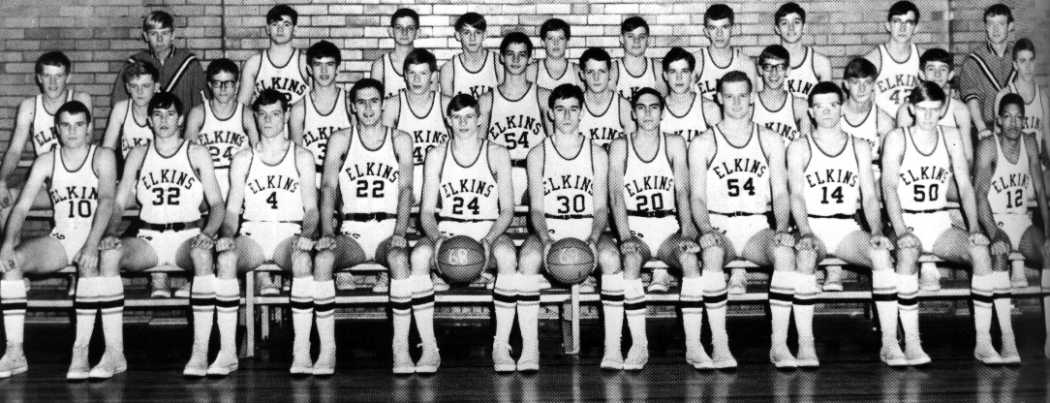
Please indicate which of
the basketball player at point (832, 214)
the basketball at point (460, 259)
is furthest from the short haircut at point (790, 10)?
the basketball at point (460, 259)

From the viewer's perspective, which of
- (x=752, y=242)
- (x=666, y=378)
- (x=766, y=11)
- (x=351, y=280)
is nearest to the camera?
(x=666, y=378)

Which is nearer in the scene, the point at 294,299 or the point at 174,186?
the point at 294,299

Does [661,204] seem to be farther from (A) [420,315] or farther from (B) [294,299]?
(B) [294,299]

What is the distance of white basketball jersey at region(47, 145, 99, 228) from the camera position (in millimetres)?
7137

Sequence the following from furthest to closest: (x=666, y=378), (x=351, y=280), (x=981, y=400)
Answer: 1. (x=351, y=280)
2. (x=666, y=378)
3. (x=981, y=400)

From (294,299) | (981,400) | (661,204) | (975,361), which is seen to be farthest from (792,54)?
(294,299)

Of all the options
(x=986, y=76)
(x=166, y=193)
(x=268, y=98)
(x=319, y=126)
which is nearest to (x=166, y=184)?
(x=166, y=193)

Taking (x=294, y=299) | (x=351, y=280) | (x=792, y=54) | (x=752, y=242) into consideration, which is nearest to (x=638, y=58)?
(x=792, y=54)

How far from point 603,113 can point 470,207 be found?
4.07 ft

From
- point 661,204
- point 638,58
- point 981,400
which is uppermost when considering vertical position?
point 638,58

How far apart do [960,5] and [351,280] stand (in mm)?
5277

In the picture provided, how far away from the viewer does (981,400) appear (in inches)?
230

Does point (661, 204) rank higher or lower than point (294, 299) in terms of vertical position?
higher

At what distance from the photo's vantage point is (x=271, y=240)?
7117 millimetres
